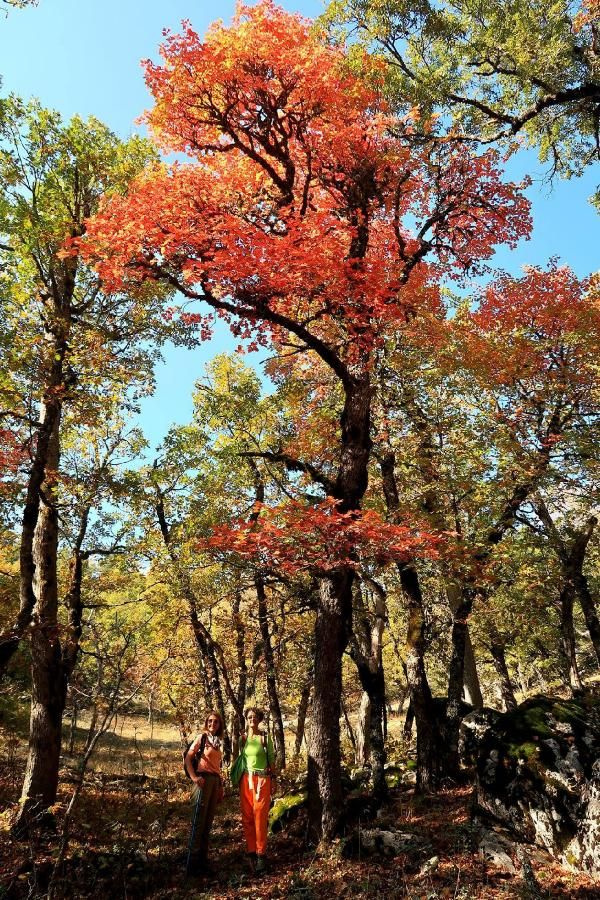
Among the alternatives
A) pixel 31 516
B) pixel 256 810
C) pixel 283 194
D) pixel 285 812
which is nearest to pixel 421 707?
pixel 285 812

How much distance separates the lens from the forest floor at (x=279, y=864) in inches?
222

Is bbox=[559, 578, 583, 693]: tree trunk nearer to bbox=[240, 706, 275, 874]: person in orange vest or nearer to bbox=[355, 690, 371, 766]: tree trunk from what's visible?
bbox=[355, 690, 371, 766]: tree trunk

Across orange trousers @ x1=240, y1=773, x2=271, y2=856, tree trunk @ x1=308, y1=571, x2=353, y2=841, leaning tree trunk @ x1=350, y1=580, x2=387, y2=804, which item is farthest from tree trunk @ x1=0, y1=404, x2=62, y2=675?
leaning tree trunk @ x1=350, y1=580, x2=387, y2=804

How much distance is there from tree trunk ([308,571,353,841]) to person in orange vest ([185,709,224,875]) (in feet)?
4.51

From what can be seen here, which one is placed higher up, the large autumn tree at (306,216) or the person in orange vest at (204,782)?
the large autumn tree at (306,216)

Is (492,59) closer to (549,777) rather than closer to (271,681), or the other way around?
(549,777)

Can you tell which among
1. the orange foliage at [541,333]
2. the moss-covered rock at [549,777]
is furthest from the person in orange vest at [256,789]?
the orange foliage at [541,333]

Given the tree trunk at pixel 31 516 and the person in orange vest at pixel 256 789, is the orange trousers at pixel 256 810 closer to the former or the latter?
the person in orange vest at pixel 256 789

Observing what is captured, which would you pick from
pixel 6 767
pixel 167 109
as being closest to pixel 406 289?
pixel 167 109

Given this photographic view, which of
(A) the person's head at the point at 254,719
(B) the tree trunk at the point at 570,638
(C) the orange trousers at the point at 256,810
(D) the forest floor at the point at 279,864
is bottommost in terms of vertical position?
(D) the forest floor at the point at 279,864

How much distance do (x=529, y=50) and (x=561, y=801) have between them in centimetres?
1200

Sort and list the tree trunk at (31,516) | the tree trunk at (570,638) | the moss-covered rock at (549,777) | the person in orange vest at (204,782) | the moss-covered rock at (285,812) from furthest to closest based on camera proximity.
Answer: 1. the tree trunk at (570,638)
2. the moss-covered rock at (285,812)
3. the tree trunk at (31,516)
4. the person in orange vest at (204,782)
5. the moss-covered rock at (549,777)

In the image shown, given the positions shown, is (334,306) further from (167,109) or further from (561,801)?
(561,801)

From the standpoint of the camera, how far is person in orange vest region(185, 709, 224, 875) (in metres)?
6.67
